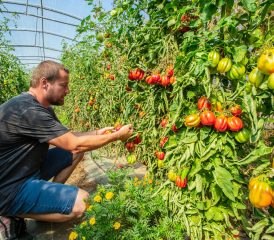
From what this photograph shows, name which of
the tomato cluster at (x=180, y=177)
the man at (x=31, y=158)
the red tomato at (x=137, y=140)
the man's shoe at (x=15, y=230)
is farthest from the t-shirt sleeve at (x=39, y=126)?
the tomato cluster at (x=180, y=177)

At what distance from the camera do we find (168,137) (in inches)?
65.2

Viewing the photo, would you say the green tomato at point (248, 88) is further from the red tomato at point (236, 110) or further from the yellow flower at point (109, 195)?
the yellow flower at point (109, 195)

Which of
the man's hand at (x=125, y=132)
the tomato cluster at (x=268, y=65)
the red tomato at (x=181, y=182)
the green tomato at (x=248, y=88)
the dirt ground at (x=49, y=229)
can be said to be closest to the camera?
the tomato cluster at (x=268, y=65)

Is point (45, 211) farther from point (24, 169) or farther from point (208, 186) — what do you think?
point (208, 186)

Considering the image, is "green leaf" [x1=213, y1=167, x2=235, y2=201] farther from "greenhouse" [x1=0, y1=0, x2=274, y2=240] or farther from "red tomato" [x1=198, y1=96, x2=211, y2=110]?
"red tomato" [x1=198, y1=96, x2=211, y2=110]

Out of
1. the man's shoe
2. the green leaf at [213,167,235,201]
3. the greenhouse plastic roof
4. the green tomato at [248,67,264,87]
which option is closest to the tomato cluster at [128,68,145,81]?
the green leaf at [213,167,235,201]

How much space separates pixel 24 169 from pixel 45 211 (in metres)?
0.31

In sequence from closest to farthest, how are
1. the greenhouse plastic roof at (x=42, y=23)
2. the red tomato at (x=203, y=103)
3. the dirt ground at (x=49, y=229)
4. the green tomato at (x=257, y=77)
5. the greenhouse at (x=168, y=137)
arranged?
1. the green tomato at (x=257, y=77)
2. the greenhouse at (x=168, y=137)
3. the red tomato at (x=203, y=103)
4. the dirt ground at (x=49, y=229)
5. the greenhouse plastic roof at (x=42, y=23)

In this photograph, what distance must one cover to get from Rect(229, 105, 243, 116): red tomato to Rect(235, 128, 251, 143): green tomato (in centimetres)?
8

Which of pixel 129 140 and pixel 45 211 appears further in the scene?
pixel 129 140

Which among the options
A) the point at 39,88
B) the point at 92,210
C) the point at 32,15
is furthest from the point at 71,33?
the point at 92,210

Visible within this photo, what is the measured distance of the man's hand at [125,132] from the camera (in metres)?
1.93

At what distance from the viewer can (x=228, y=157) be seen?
1.36m

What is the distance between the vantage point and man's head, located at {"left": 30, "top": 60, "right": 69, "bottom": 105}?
2104mm
